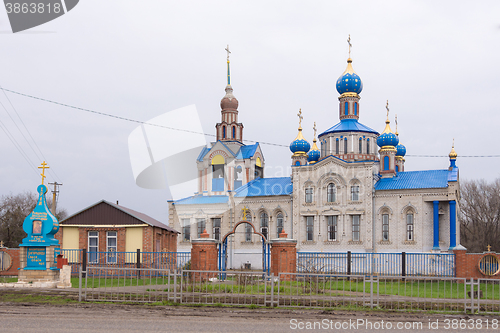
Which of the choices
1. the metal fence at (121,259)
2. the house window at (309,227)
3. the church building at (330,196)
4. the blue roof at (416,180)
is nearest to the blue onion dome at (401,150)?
the church building at (330,196)

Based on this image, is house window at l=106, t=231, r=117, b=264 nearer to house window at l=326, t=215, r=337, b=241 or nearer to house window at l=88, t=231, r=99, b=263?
house window at l=88, t=231, r=99, b=263

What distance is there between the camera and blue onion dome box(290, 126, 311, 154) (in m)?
42.8

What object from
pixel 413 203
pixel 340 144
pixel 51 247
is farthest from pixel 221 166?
pixel 51 247

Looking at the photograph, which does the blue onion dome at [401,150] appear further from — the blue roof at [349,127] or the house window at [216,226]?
the house window at [216,226]

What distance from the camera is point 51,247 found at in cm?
1853

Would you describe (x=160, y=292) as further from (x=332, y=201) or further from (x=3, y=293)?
(x=332, y=201)

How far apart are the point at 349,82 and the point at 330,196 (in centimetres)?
959

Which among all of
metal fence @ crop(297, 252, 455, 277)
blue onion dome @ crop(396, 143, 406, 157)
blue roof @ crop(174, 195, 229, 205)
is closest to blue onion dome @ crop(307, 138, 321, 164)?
blue onion dome @ crop(396, 143, 406, 157)

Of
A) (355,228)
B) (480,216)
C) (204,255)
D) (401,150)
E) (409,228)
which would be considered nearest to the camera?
(204,255)

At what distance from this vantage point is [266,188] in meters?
39.5

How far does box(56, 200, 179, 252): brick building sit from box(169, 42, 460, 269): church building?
9262 millimetres

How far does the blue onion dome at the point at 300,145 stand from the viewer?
42.8m

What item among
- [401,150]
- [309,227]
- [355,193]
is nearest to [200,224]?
[309,227]

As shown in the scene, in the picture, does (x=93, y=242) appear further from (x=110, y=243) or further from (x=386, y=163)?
(x=386, y=163)
